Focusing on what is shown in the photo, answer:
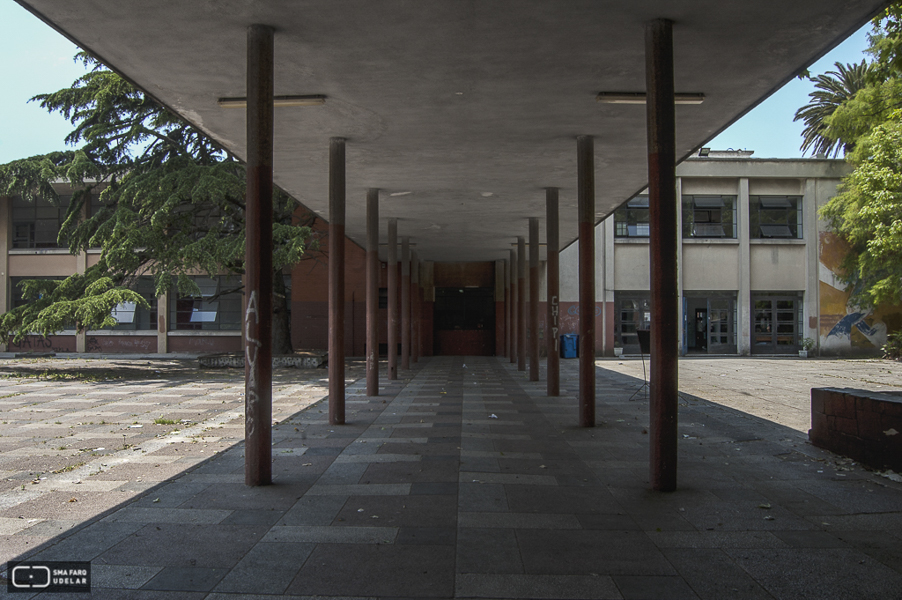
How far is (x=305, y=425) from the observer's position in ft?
30.7

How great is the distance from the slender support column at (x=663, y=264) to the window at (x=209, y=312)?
25390mm

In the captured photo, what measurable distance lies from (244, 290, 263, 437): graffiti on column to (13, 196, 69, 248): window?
29523mm

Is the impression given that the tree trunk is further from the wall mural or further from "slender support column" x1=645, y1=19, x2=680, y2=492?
the wall mural

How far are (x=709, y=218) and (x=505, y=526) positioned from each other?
26053mm

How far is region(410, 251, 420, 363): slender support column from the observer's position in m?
24.5

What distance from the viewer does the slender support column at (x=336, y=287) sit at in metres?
9.34

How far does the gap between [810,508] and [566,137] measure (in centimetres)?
641

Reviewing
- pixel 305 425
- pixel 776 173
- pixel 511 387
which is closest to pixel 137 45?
pixel 305 425

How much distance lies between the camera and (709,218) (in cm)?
2747

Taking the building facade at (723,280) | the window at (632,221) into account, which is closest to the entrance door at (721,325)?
the building facade at (723,280)

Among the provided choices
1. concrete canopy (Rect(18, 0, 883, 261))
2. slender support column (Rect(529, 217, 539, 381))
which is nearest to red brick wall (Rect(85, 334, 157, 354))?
slender support column (Rect(529, 217, 539, 381))

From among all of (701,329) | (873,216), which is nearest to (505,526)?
(873,216)

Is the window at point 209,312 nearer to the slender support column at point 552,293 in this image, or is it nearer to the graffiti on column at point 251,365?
the slender support column at point 552,293

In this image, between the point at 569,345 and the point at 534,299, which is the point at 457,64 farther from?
the point at 569,345
